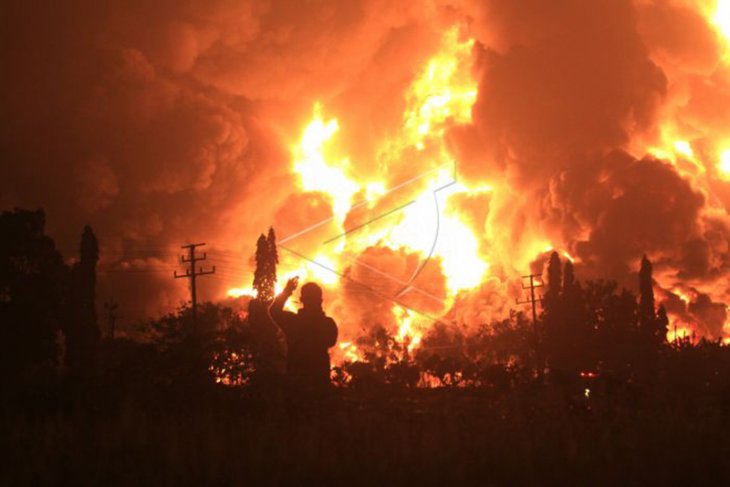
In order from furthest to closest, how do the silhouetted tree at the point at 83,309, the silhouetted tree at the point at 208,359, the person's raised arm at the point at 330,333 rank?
the silhouetted tree at the point at 83,309, the person's raised arm at the point at 330,333, the silhouetted tree at the point at 208,359

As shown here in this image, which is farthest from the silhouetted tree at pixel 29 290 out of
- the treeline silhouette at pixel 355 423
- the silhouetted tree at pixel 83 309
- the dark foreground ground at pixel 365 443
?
the dark foreground ground at pixel 365 443

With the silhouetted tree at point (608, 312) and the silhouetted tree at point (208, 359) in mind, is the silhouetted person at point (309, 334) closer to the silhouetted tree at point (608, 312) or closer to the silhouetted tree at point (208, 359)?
the silhouetted tree at point (208, 359)

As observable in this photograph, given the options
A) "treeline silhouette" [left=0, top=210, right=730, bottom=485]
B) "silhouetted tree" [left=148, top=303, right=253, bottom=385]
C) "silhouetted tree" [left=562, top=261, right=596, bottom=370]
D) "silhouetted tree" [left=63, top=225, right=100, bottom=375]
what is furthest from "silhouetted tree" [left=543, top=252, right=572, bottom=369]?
"silhouetted tree" [left=148, top=303, right=253, bottom=385]

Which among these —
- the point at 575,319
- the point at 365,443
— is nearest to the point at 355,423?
the point at 365,443

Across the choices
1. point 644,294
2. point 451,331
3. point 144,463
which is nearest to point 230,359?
point 144,463

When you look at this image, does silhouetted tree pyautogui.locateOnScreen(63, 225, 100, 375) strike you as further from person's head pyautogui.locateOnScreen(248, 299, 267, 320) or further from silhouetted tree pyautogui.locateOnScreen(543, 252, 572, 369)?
silhouetted tree pyautogui.locateOnScreen(543, 252, 572, 369)

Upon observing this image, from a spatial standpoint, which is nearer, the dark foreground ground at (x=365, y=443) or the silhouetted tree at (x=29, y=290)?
the dark foreground ground at (x=365, y=443)

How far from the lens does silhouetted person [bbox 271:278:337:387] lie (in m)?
19.3

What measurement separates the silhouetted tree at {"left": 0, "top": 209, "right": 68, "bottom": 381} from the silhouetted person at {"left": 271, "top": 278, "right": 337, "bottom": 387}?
22605 millimetres

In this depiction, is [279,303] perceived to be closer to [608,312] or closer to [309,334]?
[309,334]

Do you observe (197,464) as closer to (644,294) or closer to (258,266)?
(258,266)

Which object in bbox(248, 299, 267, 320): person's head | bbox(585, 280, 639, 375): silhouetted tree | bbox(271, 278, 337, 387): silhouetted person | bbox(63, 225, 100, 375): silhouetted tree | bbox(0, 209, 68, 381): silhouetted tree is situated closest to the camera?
bbox(271, 278, 337, 387): silhouetted person

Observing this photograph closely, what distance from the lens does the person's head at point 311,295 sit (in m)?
20.0

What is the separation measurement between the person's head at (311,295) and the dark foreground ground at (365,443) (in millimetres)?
4592
